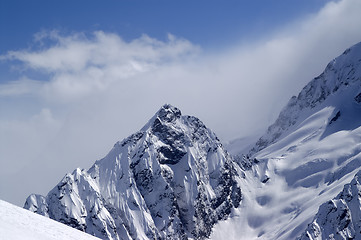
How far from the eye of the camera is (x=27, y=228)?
145ft

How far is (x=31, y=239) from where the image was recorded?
41.2 m

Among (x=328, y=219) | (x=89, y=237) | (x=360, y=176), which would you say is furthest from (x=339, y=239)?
(x=89, y=237)

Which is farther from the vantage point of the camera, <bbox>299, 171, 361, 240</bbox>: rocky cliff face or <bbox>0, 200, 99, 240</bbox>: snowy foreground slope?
<bbox>299, 171, 361, 240</bbox>: rocky cliff face

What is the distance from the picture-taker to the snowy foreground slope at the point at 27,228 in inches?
1622

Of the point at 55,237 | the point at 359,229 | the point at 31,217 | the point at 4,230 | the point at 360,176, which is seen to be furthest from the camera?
the point at 360,176

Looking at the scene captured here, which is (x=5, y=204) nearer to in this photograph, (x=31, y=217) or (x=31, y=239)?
(x=31, y=217)

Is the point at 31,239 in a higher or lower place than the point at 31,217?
lower

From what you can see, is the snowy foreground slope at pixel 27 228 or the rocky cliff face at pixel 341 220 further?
the rocky cliff face at pixel 341 220

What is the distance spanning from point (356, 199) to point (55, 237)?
16318 cm

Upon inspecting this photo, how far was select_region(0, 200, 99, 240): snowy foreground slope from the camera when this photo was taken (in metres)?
41.2

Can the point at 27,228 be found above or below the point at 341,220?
above

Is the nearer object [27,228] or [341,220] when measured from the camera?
[27,228]

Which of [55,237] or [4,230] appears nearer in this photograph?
[4,230]

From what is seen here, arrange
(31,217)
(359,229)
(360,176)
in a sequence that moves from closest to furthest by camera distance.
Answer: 1. (31,217)
2. (359,229)
3. (360,176)
